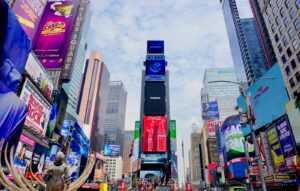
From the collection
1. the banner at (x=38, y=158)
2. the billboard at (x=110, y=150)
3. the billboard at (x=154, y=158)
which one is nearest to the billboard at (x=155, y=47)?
the billboard at (x=154, y=158)

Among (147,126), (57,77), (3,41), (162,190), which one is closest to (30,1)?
(57,77)

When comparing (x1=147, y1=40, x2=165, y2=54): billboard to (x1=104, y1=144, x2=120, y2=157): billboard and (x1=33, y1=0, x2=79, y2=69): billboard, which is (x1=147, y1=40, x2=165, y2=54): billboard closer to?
(x1=33, y1=0, x2=79, y2=69): billboard

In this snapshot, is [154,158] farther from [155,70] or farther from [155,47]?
[155,47]

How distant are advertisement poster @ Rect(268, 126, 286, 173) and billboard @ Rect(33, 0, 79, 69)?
1436 inches

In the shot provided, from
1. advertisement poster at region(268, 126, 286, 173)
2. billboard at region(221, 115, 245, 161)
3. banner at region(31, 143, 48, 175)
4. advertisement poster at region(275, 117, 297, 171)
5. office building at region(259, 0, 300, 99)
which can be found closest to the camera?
advertisement poster at region(275, 117, 297, 171)

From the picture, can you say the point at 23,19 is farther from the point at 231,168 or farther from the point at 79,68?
the point at 79,68

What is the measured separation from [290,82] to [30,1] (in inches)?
1834

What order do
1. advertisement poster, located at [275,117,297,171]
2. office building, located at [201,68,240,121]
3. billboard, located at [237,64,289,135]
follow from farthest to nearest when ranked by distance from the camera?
1. office building, located at [201,68,240,121]
2. billboard, located at [237,64,289,135]
3. advertisement poster, located at [275,117,297,171]

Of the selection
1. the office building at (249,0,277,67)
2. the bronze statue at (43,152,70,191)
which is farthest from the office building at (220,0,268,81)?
the bronze statue at (43,152,70,191)

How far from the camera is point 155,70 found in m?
93.8

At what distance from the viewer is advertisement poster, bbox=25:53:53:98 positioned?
27608 millimetres

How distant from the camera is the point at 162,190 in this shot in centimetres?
2322

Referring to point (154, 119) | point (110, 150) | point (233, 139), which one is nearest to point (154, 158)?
point (154, 119)

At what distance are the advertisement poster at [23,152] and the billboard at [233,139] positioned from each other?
53.2m
